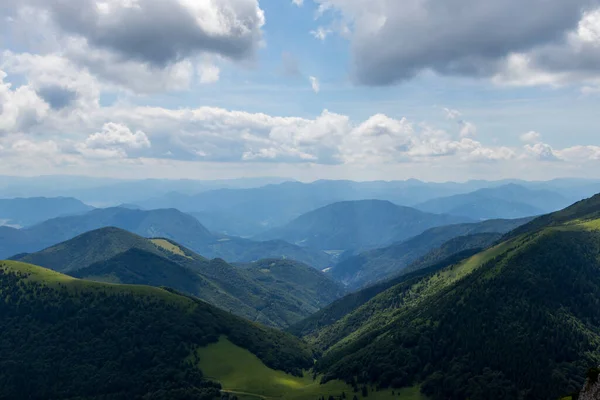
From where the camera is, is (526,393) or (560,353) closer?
(526,393)

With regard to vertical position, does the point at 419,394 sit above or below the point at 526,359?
below

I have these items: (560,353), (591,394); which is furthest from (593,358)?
(591,394)

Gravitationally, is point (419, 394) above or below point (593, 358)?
below

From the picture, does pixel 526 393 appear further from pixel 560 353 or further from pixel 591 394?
pixel 591 394

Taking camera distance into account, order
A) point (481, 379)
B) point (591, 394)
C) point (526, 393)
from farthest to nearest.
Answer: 1. point (481, 379)
2. point (526, 393)
3. point (591, 394)

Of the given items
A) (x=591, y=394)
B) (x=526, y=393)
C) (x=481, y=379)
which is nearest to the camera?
(x=591, y=394)

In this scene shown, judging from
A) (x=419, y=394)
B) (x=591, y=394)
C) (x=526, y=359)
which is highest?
(x=591, y=394)

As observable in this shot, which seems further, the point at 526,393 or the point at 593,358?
the point at 593,358

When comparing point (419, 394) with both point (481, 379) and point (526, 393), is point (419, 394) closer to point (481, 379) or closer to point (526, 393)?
point (481, 379)

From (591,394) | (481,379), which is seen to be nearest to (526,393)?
(481,379)
